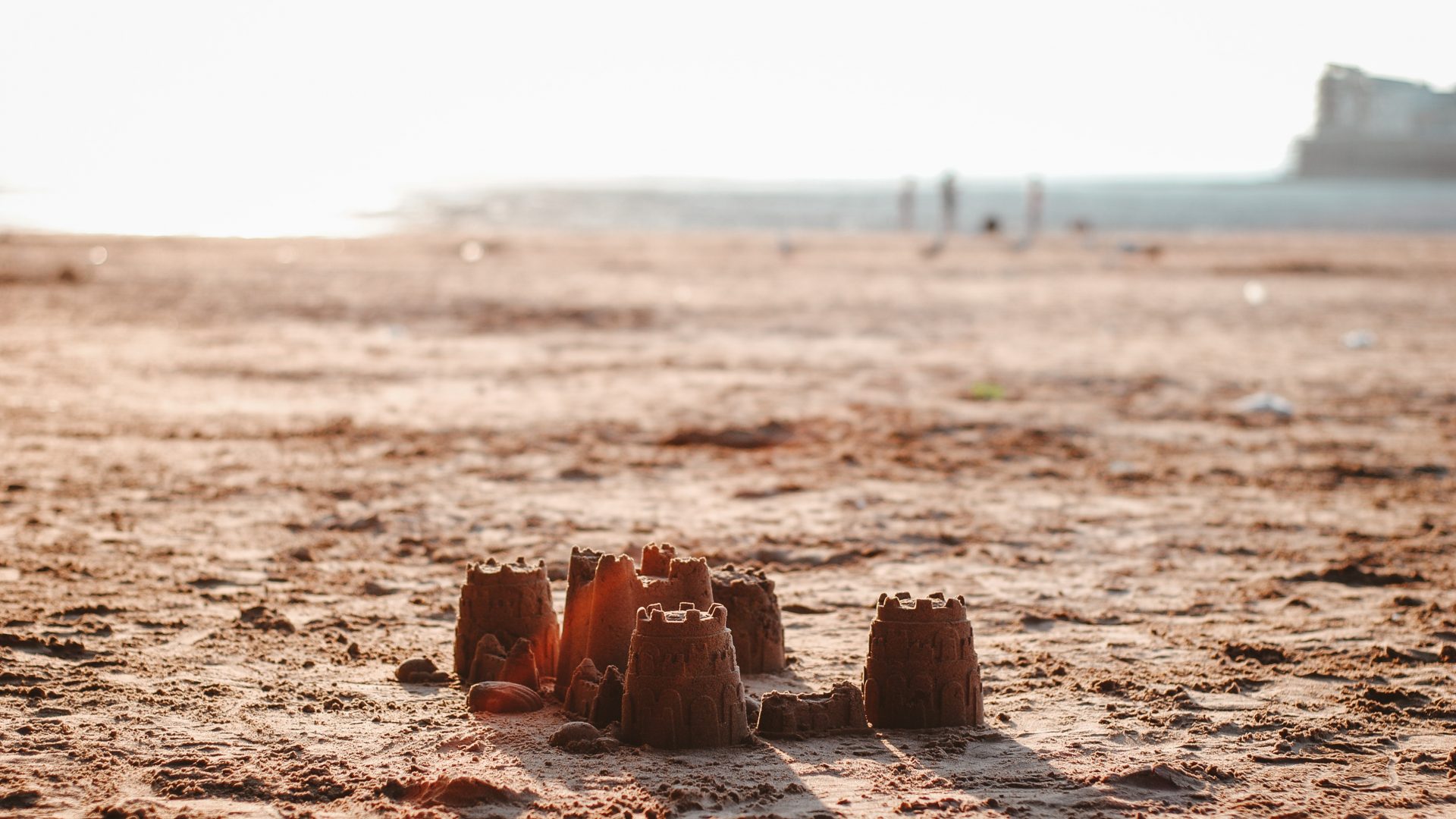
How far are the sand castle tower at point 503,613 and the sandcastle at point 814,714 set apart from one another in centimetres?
99

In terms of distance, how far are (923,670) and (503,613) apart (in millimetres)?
1541

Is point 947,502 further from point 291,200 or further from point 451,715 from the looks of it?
point 291,200

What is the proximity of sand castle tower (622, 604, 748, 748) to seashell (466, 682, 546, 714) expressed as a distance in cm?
48

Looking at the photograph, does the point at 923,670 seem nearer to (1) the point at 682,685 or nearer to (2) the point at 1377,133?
(1) the point at 682,685

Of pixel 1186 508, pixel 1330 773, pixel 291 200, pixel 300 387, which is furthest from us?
pixel 291 200

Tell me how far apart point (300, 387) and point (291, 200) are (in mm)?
81490

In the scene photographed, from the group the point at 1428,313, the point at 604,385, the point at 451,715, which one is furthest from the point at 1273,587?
the point at 1428,313

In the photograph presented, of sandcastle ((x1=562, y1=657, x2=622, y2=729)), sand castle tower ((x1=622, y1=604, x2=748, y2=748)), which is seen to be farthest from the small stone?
sand castle tower ((x1=622, y1=604, x2=748, y2=748))

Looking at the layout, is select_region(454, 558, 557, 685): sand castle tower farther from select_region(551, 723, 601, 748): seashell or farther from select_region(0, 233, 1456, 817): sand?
select_region(551, 723, 601, 748): seashell

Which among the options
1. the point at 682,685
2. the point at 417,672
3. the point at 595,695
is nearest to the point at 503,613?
the point at 417,672

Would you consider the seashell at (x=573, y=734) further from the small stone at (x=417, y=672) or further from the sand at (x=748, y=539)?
the small stone at (x=417, y=672)

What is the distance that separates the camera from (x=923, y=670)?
4.40 meters

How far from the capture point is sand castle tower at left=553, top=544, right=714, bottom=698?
4.72 metres

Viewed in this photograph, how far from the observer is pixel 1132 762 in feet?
13.5
